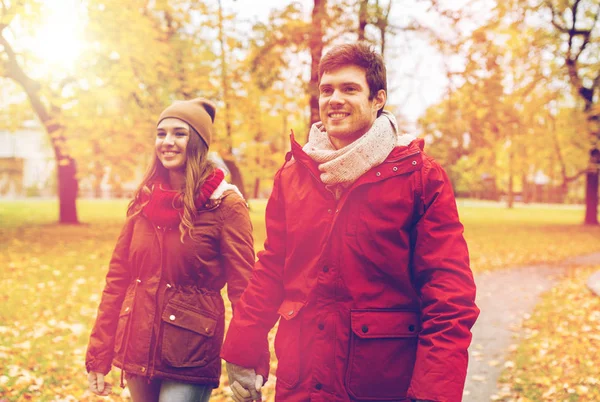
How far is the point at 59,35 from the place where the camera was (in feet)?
45.2

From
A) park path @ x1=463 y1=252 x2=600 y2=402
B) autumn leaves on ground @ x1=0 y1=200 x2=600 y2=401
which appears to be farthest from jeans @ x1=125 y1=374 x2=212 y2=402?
park path @ x1=463 y1=252 x2=600 y2=402

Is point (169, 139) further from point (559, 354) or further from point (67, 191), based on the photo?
point (67, 191)

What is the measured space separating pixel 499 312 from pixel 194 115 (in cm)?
688

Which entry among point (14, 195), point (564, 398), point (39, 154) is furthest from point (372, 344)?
point (39, 154)

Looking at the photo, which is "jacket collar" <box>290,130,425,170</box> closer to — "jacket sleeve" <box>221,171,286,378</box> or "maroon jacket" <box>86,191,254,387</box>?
"jacket sleeve" <box>221,171,286,378</box>

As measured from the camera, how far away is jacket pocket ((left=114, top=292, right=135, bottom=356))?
108 inches

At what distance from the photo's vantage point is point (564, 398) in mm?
4930

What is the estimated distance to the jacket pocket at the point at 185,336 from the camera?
2650 mm

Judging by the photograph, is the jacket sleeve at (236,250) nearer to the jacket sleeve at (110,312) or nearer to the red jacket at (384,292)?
the jacket sleeve at (110,312)

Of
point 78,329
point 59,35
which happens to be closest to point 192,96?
point 59,35

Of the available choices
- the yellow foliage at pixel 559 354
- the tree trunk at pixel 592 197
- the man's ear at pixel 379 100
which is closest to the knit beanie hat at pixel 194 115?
the man's ear at pixel 379 100

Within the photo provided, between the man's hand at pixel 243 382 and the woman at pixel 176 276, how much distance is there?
351mm

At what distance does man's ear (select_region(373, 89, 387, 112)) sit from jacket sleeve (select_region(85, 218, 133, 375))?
1473 mm

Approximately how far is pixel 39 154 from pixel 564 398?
70497 millimetres
